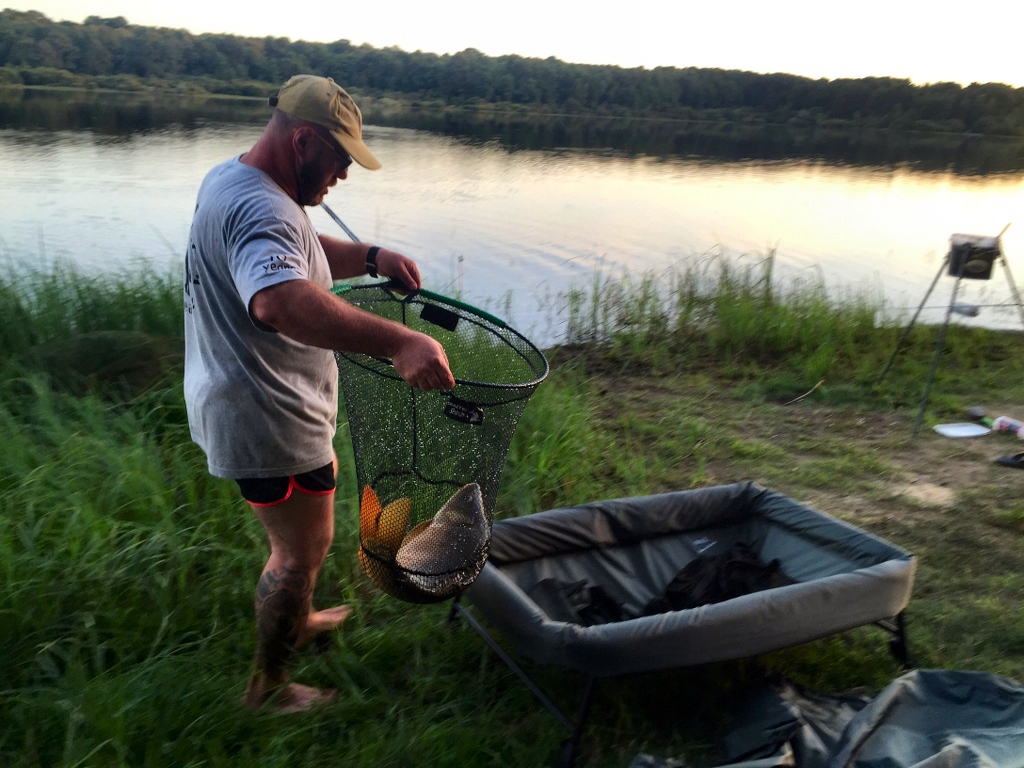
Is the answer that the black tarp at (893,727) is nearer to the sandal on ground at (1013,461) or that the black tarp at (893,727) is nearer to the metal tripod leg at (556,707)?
the metal tripod leg at (556,707)

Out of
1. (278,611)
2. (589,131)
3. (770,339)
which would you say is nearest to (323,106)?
(278,611)

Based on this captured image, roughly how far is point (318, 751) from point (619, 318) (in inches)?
230

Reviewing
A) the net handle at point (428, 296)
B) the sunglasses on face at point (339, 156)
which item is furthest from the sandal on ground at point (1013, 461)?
the sunglasses on face at point (339, 156)

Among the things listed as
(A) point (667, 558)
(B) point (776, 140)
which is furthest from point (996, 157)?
(A) point (667, 558)

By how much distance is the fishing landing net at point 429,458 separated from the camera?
2082mm

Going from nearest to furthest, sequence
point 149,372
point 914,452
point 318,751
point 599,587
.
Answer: point 318,751, point 599,587, point 149,372, point 914,452

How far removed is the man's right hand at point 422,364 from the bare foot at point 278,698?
1139mm

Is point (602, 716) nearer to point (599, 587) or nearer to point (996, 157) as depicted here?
point (599, 587)

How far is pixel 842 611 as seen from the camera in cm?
245

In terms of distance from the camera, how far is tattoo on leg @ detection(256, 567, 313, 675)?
2.29 m

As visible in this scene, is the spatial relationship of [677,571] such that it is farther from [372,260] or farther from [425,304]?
[372,260]

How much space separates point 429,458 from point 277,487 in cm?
41

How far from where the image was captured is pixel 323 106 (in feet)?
6.52

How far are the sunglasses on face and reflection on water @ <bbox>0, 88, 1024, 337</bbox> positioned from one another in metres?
5.08
